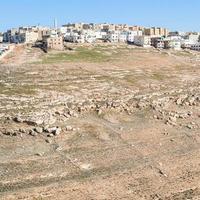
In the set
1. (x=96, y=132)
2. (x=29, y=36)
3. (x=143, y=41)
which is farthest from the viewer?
(x=143, y=41)

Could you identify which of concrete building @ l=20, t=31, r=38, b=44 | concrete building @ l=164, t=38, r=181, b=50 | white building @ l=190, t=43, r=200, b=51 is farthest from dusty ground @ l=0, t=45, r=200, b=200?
white building @ l=190, t=43, r=200, b=51

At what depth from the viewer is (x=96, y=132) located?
43.5 m

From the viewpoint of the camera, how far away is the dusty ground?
1307 inches

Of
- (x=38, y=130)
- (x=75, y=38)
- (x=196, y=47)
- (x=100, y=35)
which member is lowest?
(x=196, y=47)

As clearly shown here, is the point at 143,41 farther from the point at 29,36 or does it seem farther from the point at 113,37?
the point at 29,36

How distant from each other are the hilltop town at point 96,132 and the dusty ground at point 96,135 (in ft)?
0.21

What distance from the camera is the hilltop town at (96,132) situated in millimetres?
33281

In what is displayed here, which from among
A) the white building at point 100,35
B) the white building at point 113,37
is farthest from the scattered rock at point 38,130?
the white building at point 100,35

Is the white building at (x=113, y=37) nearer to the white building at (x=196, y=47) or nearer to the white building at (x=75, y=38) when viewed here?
the white building at (x=75, y=38)

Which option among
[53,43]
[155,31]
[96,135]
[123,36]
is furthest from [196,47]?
[96,135]

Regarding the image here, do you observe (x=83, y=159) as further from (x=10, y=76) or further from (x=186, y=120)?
(x=10, y=76)

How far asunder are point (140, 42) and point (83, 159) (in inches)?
4230

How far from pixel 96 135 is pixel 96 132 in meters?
0.77

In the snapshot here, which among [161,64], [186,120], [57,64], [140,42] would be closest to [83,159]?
[186,120]
